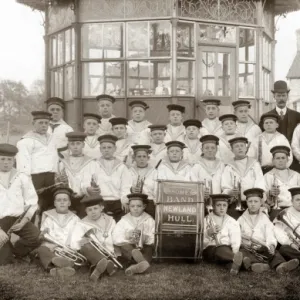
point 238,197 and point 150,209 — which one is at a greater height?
point 238,197

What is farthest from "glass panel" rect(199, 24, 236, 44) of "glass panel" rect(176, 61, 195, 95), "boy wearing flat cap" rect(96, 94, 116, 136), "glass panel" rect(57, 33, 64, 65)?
"boy wearing flat cap" rect(96, 94, 116, 136)

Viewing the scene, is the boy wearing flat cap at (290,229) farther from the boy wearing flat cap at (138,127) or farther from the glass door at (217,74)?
the glass door at (217,74)

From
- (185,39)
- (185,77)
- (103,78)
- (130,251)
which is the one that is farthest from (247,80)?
(130,251)

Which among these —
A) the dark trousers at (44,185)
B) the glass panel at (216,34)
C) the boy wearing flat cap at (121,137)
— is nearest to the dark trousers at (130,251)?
Result: the dark trousers at (44,185)

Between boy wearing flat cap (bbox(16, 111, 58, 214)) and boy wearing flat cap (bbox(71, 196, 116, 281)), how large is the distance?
115 centimetres

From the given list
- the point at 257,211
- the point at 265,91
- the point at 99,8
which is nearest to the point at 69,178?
the point at 257,211

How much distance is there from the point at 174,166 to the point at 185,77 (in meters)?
4.99

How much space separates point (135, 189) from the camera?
23.5 feet

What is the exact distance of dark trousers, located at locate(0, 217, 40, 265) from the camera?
663 centimetres

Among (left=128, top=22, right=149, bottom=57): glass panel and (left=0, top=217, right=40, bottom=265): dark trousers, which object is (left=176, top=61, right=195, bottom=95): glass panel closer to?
(left=128, top=22, right=149, bottom=57): glass panel

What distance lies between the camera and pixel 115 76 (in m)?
11.9

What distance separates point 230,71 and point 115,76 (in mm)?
2853

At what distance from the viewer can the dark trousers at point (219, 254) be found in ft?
20.8

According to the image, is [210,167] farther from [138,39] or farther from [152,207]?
[138,39]
